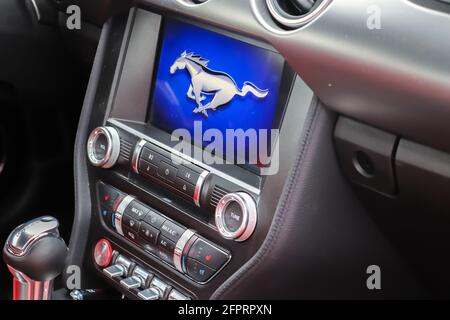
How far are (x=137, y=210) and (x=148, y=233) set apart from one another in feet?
0.20

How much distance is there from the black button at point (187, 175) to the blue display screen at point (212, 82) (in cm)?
6

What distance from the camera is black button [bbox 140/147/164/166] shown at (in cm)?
130

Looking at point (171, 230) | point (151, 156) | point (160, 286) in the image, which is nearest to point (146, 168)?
point (151, 156)

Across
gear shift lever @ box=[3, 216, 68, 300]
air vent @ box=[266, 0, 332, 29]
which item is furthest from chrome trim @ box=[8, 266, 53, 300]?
air vent @ box=[266, 0, 332, 29]

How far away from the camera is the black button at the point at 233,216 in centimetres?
113

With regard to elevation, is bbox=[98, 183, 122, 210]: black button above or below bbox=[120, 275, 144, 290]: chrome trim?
above

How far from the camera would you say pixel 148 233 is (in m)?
1.33

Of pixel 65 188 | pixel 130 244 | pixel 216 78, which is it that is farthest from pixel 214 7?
pixel 65 188

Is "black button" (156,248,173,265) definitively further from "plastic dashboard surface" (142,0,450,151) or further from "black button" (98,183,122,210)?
"plastic dashboard surface" (142,0,450,151)

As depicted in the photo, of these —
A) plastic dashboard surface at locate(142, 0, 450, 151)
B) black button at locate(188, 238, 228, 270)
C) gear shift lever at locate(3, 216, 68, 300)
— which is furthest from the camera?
black button at locate(188, 238, 228, 270)

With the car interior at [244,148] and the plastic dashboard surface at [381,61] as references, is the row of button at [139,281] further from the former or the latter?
the plastic dashboard surface at [381,61]

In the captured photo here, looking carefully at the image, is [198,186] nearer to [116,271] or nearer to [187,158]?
[187,158]

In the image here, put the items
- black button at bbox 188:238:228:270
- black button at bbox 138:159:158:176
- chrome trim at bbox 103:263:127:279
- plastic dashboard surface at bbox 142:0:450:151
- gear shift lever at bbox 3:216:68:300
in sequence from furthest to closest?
Answer: chrome trim at bbox 103:263:127:279 → black button at bbox 138:159:158:176 → black button at bbox 188:238:228:270 → gear shift lever at bbox 3:216:68:300 → plastic dashboard surface at bbox 142:0:450:151

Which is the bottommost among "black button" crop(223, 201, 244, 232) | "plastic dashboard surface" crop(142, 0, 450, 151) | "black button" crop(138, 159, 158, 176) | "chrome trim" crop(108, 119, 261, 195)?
"black button" crop(223, 201, 244, 232)
